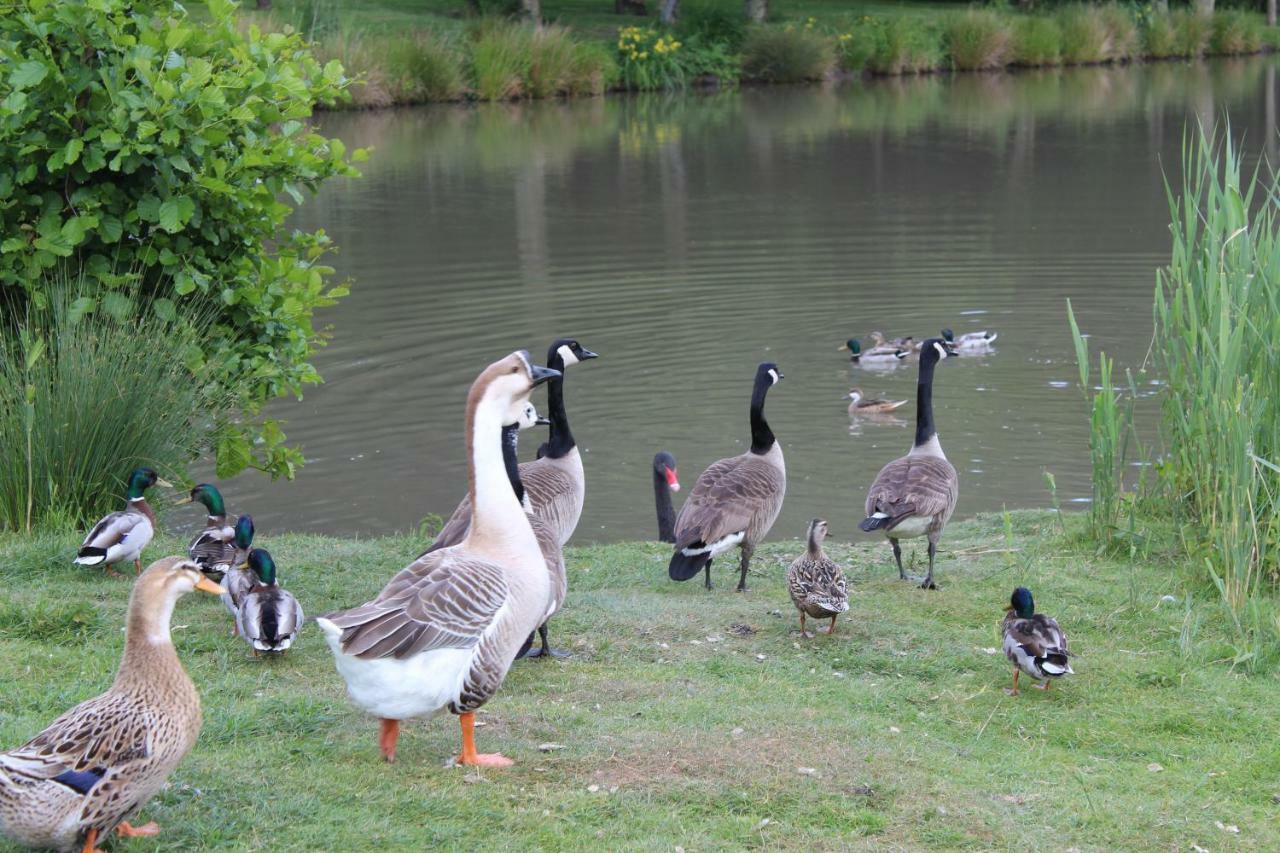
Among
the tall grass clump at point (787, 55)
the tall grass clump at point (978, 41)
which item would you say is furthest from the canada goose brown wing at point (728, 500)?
the tall grass clump at point (978, 41)

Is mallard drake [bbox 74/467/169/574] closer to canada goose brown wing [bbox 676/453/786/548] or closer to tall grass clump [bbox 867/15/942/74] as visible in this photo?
canada goose brown wing [bbox 676/453/786/548]

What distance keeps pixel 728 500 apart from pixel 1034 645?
2948 millimetres

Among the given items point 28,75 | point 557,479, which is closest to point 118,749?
point 557,479

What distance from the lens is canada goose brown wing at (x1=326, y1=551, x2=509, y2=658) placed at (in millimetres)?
5680

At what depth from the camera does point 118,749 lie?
16.6ft

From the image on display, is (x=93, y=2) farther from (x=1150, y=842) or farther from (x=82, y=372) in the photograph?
(x=1150, y=842)

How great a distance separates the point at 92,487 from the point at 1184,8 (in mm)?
63373

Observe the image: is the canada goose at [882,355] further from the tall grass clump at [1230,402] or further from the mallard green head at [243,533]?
the mallard green head at [243,533]

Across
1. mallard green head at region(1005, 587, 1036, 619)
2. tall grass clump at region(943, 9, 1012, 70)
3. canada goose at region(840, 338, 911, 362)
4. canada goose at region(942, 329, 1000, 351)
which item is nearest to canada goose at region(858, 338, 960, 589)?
mallard green head at region(1005, 587, 1036, 619)

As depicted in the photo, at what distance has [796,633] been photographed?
8.87 meters

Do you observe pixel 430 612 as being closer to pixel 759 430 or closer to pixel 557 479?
pixel 557 479

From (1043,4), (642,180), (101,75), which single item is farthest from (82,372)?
(1043,4)

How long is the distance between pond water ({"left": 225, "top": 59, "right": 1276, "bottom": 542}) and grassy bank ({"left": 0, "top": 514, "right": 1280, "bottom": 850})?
359 cm

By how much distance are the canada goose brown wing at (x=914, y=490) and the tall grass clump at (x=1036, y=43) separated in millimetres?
51166
